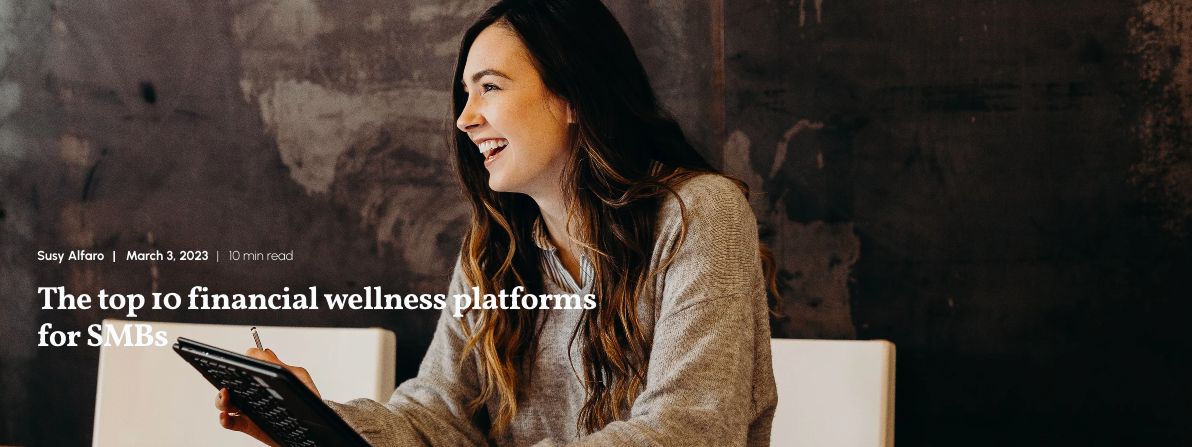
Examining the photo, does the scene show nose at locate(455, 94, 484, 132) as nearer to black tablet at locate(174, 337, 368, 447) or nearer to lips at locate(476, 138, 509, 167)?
lips at locate(476, 138, 509, 167)

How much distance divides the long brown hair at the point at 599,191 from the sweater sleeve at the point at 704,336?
0.20ft

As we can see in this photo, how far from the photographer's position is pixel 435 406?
1.29m

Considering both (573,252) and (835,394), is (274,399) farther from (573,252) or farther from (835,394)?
(835,394)

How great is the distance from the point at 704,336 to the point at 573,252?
37cm

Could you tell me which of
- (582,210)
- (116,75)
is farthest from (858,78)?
(116,75)

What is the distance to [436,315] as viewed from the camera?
208cm

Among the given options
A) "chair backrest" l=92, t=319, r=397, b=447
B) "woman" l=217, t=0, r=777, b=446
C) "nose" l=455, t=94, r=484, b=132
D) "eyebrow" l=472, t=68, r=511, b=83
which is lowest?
"chair backrest" l=92, t=319, r=397, b=447

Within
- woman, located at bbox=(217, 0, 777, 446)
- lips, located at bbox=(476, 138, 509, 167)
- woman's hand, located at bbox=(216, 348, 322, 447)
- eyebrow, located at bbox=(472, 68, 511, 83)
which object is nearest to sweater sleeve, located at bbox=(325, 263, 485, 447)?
woman, located at bbox=(217, 0, 777, 446)

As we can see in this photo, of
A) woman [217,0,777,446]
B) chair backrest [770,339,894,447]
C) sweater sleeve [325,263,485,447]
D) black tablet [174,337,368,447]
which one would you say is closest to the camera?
black tablet [174,337,368,447]

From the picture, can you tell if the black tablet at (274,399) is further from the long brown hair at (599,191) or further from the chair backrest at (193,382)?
the chair backrest at (193,382)

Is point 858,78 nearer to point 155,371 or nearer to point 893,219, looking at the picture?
point 893,219

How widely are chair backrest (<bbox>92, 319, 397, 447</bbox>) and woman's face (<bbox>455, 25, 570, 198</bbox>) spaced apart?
712 mm

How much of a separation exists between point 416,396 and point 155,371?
0.84m

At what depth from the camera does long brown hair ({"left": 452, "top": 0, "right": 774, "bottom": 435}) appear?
3.75ft
